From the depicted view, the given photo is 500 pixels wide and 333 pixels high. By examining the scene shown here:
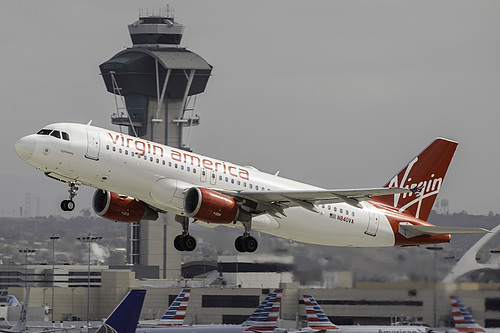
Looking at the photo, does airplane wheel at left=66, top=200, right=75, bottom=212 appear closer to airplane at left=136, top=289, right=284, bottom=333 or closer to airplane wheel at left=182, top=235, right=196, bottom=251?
airplane wheel at left=182, top=235, right=196, bottom=251

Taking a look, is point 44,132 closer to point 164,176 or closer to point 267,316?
point 164,176

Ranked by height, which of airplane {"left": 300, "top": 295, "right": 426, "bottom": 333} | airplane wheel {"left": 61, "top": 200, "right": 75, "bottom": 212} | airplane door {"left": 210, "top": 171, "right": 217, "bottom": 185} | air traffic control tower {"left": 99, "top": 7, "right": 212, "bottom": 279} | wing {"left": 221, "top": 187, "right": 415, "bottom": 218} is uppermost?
air traffic control tower {"left": 99, "top": 7, "right": 212, "bottom": 279}

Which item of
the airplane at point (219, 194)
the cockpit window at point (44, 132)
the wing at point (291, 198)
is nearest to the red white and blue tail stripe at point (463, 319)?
the airplane at point (219, 194)

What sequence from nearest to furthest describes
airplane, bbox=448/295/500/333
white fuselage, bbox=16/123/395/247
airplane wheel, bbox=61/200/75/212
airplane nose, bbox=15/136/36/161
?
airplane nose, bbox=15/136/36/161, white fuselage, bbox=16/123/395/247, airplane wheel, bbox=61/200/75/212, airplane, bbox=448/295/500/333

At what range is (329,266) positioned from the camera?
59.6 m

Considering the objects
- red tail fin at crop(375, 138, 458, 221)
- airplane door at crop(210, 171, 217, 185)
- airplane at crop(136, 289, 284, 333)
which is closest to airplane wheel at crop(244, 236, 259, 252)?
airplane door at crop(210, 171, 217, 185)

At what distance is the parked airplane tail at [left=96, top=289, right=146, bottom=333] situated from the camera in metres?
45.3

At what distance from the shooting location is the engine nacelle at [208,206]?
47.3 meters

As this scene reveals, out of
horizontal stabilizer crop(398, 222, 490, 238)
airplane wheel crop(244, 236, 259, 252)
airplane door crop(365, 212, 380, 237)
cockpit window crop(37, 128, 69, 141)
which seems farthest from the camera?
airplane door crop(365, 212, 380, 237)

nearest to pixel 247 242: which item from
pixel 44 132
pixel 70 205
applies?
pixel 70 205

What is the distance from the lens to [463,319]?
5422cm

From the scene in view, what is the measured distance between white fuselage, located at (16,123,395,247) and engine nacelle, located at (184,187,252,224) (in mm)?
446

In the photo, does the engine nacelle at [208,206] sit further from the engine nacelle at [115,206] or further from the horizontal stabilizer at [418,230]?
the horizontal stabilizer at [418,230]

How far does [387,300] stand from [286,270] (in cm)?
568
